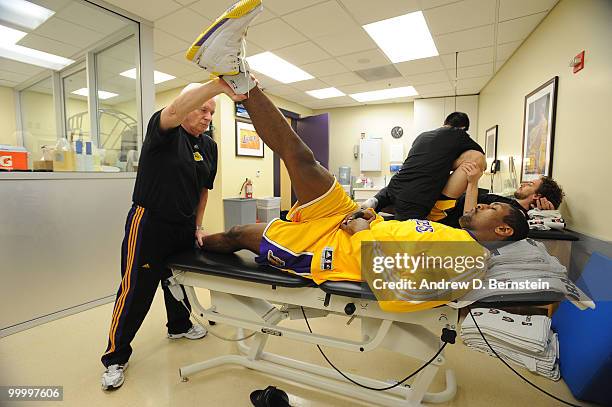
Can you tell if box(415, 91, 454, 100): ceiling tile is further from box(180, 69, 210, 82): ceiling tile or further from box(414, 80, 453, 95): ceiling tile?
box(180, 69, 210, 82): ceiling tile

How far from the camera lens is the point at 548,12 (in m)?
2.68

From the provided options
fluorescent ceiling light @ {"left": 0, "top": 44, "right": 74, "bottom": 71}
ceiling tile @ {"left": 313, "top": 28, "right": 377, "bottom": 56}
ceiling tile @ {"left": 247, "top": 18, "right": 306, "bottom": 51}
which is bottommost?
fluorescent ceiling light @ {"left": 0, "top": 44, "right": 74, "bottom": 71}

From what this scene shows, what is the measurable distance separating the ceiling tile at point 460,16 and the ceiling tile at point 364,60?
771 millimetres

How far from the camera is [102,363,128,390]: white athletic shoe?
4.73 feet

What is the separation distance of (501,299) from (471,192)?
0.85m

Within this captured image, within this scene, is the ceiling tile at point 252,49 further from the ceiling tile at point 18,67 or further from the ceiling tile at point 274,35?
the ceiling tile at point 18,67

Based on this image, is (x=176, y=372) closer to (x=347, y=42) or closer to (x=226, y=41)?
(x=226, y=41)

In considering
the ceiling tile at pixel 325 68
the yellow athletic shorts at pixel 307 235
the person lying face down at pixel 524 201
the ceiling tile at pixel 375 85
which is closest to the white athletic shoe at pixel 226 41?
the yellow athletic shorts at pixel 307 235

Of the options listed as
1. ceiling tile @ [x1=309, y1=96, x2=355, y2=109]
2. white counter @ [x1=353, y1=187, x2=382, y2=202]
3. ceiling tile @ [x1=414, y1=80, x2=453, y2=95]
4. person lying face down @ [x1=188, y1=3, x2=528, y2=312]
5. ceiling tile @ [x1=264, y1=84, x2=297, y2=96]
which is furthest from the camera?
white counter @ [x1=353, y1=187, x2=382, y2=202]

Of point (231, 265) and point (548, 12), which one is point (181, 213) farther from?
point (548, 12)

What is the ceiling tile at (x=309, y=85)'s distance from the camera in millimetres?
4906

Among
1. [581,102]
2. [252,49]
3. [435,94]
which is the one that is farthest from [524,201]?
[435,94]

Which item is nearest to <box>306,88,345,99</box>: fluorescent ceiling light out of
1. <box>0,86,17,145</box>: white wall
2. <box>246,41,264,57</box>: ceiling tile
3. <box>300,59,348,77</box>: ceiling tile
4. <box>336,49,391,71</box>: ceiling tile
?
<box>300,59,348,77</box>: ceiling tile

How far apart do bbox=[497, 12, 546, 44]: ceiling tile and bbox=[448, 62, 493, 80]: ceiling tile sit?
30.9 inches
